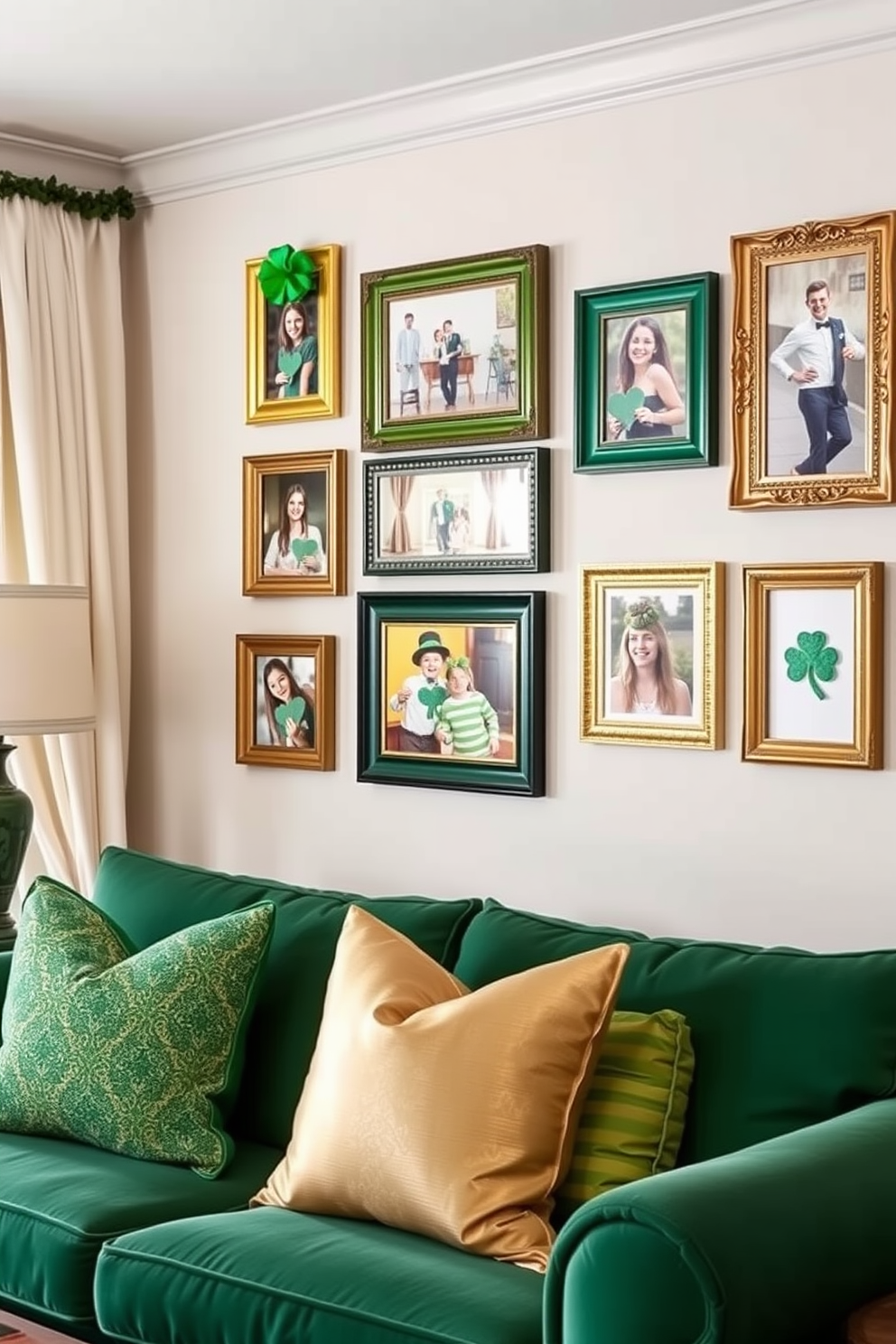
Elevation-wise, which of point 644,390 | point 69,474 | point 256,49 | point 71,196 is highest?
point 256,49

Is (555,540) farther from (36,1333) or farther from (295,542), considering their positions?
(36,1333)

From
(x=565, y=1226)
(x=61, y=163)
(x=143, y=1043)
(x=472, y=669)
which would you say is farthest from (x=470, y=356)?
(x=565, y=1226)

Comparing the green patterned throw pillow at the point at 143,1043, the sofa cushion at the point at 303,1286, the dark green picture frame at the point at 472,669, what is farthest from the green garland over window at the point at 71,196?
the sofa cushion at the point at 303,1286

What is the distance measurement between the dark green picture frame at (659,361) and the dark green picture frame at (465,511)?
0.15m

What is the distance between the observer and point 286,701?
4.26m

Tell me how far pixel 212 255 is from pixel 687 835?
76.3 inches

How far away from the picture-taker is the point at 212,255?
4.41 meters

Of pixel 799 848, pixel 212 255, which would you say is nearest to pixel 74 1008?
pixel 799 848

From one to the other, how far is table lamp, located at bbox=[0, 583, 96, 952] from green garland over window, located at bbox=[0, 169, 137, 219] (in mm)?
A: 1054

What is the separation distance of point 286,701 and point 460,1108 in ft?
5.74

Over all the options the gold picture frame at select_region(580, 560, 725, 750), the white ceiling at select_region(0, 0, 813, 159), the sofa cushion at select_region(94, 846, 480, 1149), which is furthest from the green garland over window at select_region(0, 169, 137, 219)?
the sofa cushion at select_region(94, 846, 480, 1149)

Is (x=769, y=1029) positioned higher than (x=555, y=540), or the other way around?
(x=555, y=540)

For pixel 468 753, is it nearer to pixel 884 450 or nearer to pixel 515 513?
pixel 515 513

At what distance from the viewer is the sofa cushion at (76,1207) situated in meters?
2.79
